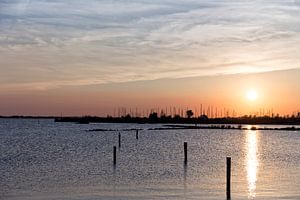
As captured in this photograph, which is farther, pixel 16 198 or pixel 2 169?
pixel 2 169

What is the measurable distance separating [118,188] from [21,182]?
7881 mm

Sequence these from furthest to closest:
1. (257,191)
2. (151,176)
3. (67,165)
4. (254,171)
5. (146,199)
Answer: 1. (67,165)
2. (254,171)
3. (151,176)
4. (257,191)
5. (146,199)

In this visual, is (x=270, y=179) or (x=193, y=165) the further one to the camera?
(x=193, y=165)

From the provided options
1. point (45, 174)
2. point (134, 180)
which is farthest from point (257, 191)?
point (45, 174)

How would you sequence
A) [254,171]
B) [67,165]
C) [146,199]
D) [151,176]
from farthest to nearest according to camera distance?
1. [67,165]
2. [254,171]
3. [151,176]
4. [146,199]

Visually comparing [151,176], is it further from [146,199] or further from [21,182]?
[146,199]

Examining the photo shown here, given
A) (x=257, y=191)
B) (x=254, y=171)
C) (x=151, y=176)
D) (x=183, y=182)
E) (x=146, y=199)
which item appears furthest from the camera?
(x=254, y=171)

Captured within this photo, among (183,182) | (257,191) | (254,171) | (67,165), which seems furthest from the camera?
(67,165)

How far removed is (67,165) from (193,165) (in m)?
12.6

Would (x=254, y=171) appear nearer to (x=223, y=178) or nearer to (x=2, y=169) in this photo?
(x=223, y=178)

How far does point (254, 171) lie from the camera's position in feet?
166

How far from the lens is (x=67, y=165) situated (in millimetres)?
57375

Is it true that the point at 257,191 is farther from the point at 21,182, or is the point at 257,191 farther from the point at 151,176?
the point at 21,182

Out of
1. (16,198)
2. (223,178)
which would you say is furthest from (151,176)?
(16,198)
